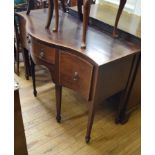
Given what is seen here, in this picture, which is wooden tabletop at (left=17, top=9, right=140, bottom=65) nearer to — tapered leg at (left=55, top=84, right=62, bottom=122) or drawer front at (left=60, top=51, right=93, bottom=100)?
drawer front at (left=60, top=51, right=93, bottom=100)

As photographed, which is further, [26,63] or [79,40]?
[26,63]

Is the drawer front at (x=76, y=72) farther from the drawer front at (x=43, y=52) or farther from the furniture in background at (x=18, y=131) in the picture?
the furniture in background at (x=18, y=131)

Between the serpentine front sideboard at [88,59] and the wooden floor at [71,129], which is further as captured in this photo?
the wooden floor at [71,129]

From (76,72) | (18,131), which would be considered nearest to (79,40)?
(76,72)

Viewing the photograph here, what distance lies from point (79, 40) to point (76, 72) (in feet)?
0.72

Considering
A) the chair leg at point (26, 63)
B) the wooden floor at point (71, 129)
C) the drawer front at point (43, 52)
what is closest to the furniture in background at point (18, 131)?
the wooden floor at point (71, 129)

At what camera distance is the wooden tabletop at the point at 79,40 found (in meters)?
1.24

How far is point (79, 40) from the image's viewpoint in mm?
1375

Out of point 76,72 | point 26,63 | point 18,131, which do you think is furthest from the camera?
point 26,63

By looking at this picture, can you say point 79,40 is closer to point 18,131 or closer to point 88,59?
point 88,59
